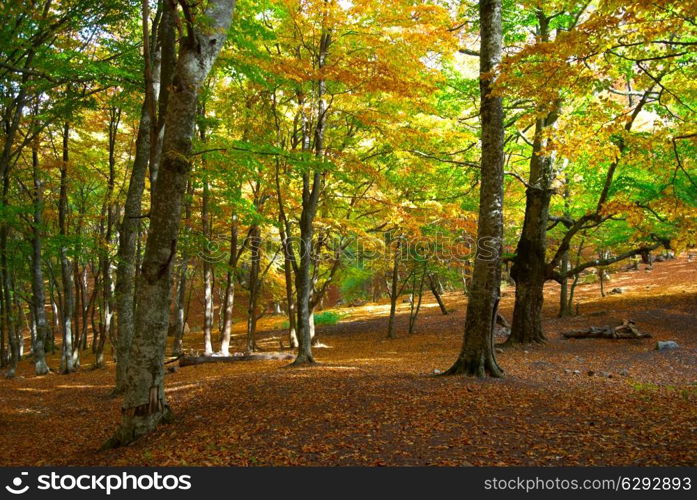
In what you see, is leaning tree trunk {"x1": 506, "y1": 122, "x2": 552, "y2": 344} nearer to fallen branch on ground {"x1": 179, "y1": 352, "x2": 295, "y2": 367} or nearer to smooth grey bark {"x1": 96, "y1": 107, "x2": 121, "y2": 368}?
fallen branch on ground {"x1": 179, "y1": 352, "x2": 295, "y2": 367}

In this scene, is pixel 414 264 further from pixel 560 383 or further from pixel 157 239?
pixel 157 239

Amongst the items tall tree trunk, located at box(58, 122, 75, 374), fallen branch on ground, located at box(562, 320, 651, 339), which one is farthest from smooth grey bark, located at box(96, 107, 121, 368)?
fallen branch on ground, located at box(562, 320, 651, 339)

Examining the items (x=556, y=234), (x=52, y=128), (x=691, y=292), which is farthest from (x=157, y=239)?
(x=691, y=292)

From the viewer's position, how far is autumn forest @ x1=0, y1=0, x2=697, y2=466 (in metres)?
5.00

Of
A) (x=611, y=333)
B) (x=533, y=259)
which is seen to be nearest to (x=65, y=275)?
(x=533, y=259)

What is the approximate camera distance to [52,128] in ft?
45.2

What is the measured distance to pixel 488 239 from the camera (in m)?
7.52

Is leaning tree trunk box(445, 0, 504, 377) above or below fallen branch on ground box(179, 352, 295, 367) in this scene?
above

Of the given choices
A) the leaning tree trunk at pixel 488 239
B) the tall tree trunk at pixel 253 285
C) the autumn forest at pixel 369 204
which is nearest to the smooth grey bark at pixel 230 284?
the autumn forest at pixel 369 204

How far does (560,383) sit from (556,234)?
13918 mm

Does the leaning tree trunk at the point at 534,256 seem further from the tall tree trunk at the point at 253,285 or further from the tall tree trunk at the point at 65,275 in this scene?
the tall tree trunk at the point at 65,275

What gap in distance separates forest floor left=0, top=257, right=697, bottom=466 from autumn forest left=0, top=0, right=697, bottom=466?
0.15 feet

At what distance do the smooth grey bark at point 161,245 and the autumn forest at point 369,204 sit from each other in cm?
3

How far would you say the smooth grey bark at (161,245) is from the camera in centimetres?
523
